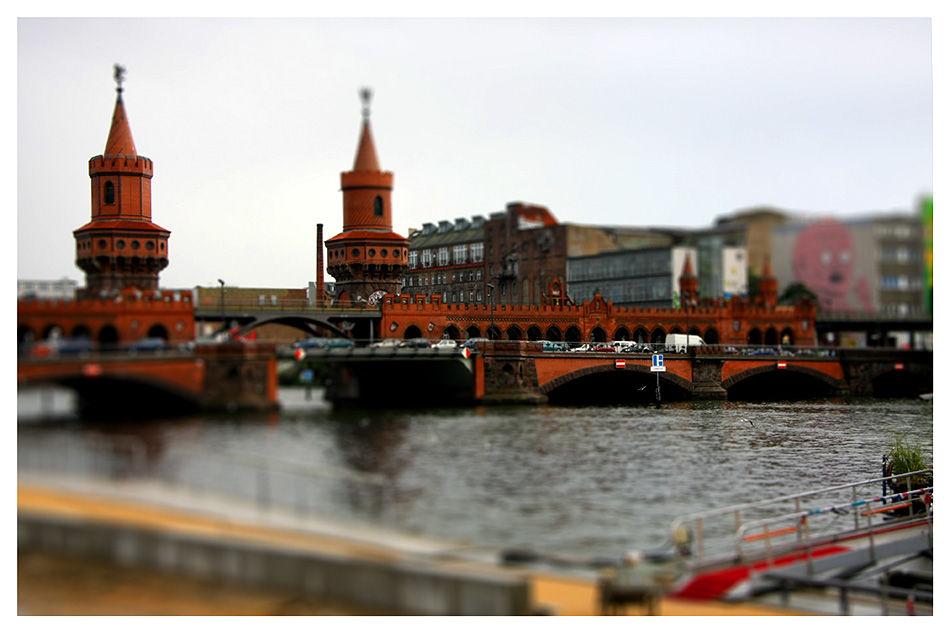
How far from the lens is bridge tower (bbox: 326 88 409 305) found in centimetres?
2812

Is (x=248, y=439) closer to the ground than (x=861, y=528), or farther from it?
farther from it

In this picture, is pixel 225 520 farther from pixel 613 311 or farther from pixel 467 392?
pixel 613 311

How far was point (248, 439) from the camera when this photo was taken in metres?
20.8

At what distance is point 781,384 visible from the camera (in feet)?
183

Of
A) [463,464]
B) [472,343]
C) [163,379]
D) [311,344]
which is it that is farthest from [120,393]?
[472,343]

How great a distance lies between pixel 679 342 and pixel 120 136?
113 feet

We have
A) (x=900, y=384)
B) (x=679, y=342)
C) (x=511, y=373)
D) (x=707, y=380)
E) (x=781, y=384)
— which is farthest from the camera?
(x=900, y=384)

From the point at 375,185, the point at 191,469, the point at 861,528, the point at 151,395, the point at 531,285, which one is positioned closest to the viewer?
the point at 191,469

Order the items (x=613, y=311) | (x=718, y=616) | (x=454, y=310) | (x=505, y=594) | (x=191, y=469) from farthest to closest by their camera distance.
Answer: (x=613, y=311) < (x=454, y=310) < (x=191, y=469) < (x=718, y=616) < (x=505, y=594)

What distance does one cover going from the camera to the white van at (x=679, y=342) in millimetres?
52188

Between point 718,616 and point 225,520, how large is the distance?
27.0ft

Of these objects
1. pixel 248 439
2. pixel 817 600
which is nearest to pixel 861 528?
pixel 817 600

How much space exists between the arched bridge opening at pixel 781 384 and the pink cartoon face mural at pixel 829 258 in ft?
83.3

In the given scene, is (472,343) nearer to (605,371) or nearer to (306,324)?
(306,324)
